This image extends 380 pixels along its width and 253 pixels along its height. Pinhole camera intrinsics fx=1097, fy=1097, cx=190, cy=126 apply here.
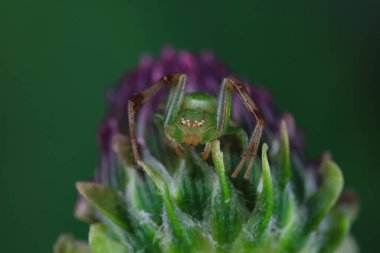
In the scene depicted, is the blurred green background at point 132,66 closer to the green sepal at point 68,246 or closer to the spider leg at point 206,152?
the green sepal at point 68,246

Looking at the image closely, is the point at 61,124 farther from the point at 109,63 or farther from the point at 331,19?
the point at 331,19

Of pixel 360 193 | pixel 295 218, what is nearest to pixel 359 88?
pixel 360 193

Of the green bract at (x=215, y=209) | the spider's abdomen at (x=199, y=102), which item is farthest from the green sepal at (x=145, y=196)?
the spider's abdomen at (x=199, y=102)

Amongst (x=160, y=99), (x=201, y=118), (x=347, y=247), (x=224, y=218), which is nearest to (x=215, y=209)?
(x=224, y=218)

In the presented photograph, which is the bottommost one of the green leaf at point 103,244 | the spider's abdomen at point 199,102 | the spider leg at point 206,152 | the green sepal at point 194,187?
the green leaf at point 103,244

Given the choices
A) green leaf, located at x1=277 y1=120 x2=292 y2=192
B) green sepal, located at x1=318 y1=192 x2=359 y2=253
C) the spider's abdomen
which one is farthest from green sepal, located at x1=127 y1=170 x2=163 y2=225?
green sepal, located at x1=318 y1=192 x2=359 y2=253

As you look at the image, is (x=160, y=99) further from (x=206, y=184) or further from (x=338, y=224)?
(x=338, y=224)
